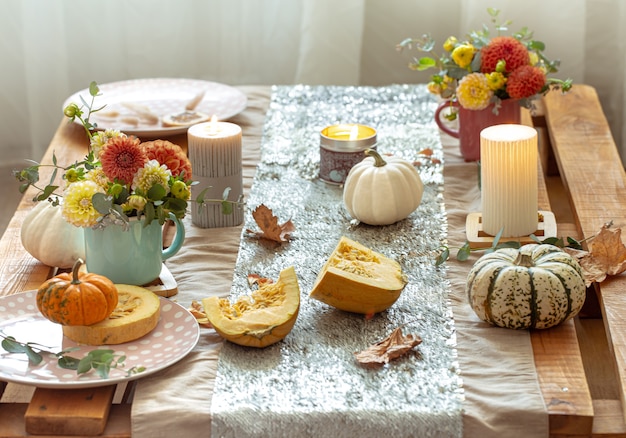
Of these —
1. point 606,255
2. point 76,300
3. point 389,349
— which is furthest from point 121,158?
point 606,255

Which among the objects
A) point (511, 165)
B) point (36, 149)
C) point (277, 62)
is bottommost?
point (36, 149)

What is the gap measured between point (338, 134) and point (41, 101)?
61.7 inches

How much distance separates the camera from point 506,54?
5.47 feet

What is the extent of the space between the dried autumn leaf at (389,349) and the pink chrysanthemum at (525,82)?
27.5 inches

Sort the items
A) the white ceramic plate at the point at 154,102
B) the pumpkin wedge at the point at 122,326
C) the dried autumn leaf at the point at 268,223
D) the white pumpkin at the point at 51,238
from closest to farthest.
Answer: the pumpkin wedge at the point at 122,326, the white pumpkin at the point at 51,238, the dried autumn leaf at the point at 268,223, the white ceramic plate at the point at 154,102

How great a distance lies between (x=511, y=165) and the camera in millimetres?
1396

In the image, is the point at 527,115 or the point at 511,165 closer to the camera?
the point at 511,165

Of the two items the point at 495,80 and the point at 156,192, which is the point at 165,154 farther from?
the point at 495,80

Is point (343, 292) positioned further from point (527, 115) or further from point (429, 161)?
point (527, 115)

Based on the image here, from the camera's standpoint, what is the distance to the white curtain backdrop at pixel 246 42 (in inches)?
107

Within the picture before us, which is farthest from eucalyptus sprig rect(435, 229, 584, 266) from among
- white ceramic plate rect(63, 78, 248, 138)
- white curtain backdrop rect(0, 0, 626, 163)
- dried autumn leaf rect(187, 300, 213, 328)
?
white curtain backdrop rect(0, 0, 626, 163)

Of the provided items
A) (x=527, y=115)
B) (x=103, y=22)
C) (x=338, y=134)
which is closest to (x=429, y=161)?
(x=338, y=134)

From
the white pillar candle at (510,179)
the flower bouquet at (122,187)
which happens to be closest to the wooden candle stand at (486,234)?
the white pillar candle at (510,179)

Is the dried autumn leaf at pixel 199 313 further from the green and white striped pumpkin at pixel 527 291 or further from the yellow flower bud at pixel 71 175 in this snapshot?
the green and white striped pumpkin at pixel 527 291
